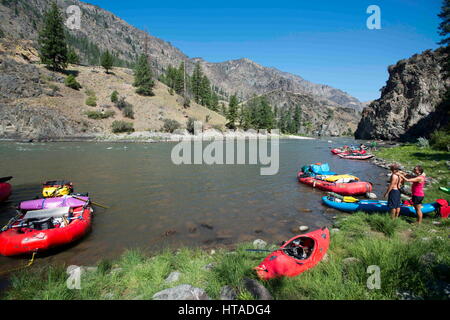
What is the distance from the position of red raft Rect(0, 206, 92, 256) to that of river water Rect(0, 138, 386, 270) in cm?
46

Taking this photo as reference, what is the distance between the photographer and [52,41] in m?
65.2

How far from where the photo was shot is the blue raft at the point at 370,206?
927 cm

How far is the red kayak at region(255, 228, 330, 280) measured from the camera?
512cm

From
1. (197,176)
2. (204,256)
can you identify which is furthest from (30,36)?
(204,256)

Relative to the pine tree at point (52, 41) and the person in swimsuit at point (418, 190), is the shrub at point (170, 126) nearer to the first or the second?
the pine tree at point (52, 41)

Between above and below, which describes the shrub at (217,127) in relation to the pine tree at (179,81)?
below

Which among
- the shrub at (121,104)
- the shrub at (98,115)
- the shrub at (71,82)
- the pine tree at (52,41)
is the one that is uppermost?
the pine tree at (52,41)

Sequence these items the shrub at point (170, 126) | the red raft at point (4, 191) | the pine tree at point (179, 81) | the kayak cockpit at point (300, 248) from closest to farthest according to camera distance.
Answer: the kayak cockpit at point (300, 248) → the red raft at point (4, 191) → the shrub at point (170, 126) → the pine tree at point (179, 81)

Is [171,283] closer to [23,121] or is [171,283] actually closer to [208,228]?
[208,228]

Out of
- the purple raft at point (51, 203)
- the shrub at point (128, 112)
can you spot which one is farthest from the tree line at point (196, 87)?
the purple raft at point (51, 203)

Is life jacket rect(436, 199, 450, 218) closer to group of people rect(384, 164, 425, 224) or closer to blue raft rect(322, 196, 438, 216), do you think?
blue raft rect(322, 196, 438, 216)

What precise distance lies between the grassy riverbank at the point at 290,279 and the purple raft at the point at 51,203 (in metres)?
3.41

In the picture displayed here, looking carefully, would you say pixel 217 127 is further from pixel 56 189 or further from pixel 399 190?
pixel 399 190

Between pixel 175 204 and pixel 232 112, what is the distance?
6812cm
